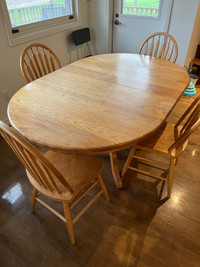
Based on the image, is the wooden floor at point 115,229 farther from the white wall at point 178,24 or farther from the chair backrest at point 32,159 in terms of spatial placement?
the white wall at point 178,24

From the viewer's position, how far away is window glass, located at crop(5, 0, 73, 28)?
7.12 feet

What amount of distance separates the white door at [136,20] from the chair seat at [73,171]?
2548 millimetres

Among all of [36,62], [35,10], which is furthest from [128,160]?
[35,10]

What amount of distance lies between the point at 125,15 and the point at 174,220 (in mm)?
3017

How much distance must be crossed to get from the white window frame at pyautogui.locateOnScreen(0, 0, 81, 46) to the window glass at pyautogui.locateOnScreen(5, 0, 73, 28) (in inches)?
2.0

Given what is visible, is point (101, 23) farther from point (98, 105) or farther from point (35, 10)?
point (98, 105)

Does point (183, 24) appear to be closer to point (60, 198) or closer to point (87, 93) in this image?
point (87, 93)

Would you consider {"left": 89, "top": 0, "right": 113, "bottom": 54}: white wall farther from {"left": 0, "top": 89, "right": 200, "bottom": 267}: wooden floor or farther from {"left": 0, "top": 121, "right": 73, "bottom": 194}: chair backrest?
{"left": 0, "top": 121, "right": 73, "bottom": 194}: chair backrest

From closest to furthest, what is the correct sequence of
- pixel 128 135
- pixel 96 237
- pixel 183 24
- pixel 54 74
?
1. pixel 128 135
2. pixel 96 237
3. pixel 54 74
4. pixel 183 24

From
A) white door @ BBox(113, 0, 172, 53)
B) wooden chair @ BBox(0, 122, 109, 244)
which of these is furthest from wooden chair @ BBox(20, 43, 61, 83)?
white door @ BBox(113, 0, 172, 53)

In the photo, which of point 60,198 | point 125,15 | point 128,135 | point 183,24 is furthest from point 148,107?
point 125,15

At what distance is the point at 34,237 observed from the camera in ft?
4.35

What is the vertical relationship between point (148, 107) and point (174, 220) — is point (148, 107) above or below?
above

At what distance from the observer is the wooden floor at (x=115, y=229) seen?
1.22 metres
